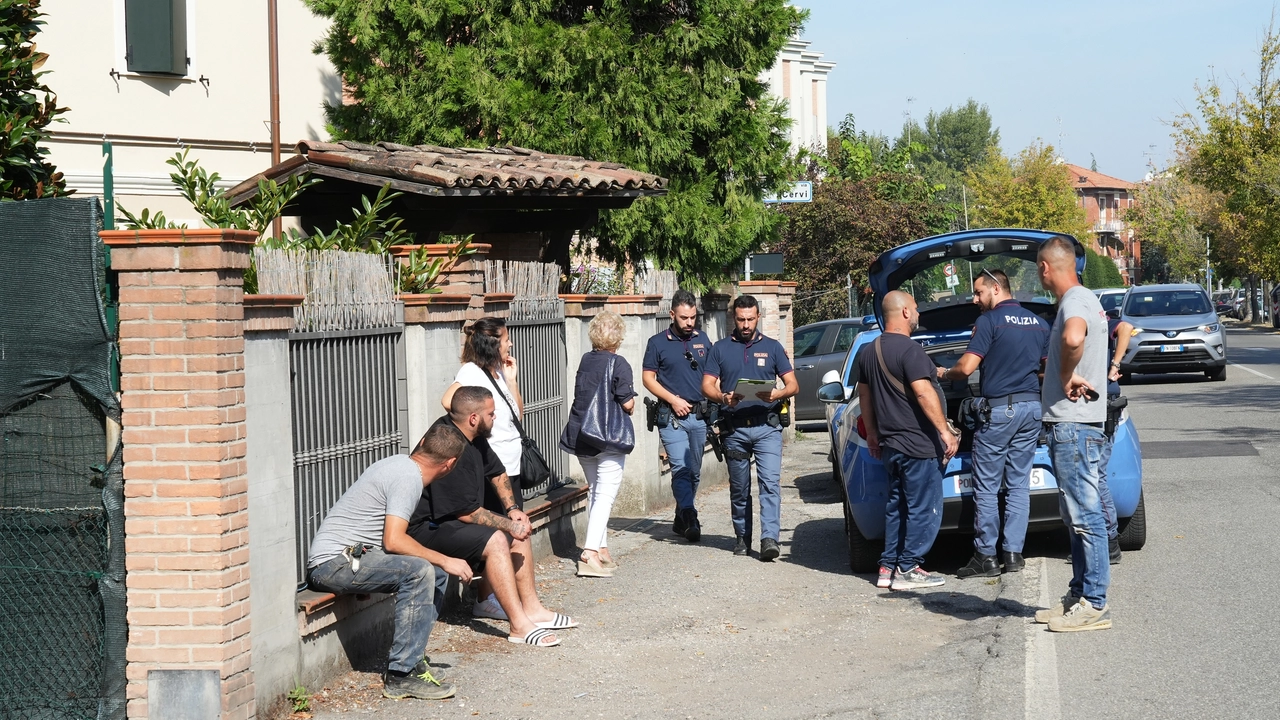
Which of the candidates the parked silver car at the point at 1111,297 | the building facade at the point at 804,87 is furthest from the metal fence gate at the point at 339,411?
the building facade at the point at 804,87

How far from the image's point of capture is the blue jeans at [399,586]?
20.2 ft

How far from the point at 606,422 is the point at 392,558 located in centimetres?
308

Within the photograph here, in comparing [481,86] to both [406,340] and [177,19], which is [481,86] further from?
[406,340]

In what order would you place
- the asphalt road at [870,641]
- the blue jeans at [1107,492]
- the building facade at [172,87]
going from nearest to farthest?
the asphalt road at [870,641], the blue jeans at [1107,492], the building facade at [172,87]

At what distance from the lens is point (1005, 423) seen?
824cm

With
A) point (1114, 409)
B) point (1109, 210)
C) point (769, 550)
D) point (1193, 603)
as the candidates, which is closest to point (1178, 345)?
point (1114, 409)

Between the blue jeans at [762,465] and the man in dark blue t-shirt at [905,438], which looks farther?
the blue jeans at [762,465]

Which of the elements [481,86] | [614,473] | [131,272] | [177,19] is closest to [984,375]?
[614,473]

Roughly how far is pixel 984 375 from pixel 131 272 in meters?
5.39

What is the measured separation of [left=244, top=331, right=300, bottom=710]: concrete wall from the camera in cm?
563

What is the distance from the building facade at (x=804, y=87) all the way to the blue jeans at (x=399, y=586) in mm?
46374

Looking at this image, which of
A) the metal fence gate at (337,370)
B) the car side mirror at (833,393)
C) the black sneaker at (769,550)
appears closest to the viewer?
the metal fence gate at (337,370)

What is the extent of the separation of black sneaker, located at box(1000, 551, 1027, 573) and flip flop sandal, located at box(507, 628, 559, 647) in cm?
313

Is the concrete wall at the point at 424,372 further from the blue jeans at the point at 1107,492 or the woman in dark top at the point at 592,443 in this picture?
the blue jeans at the point at 1107,492
